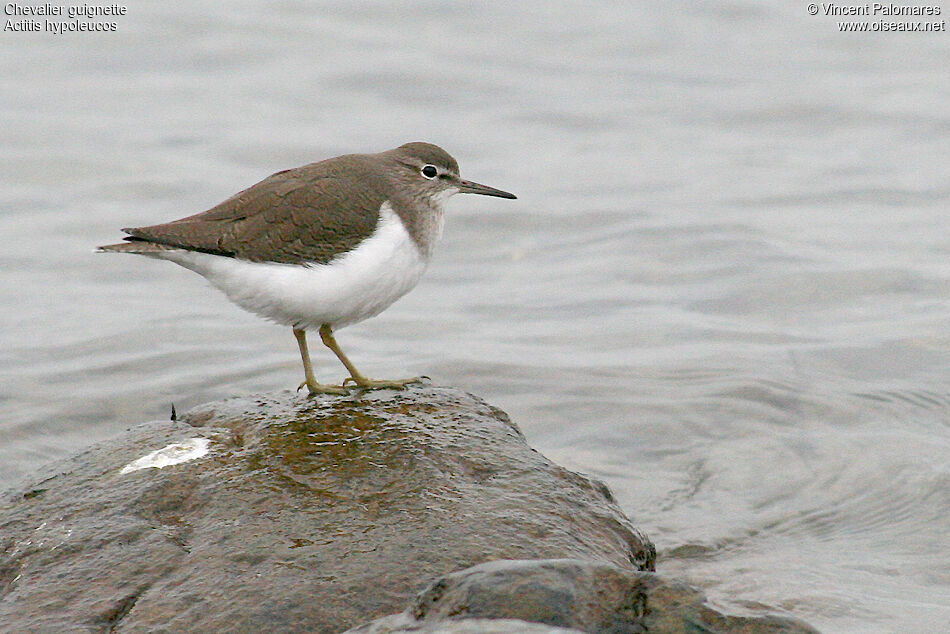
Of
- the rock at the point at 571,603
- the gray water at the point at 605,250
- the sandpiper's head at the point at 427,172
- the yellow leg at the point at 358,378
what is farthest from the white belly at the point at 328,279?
the rock at the point at 571,603

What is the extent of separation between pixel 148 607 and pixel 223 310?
22.7 feet

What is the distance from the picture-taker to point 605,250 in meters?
11.8

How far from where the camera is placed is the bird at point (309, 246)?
597cm

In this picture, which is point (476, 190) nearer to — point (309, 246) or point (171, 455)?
point (309, 246)

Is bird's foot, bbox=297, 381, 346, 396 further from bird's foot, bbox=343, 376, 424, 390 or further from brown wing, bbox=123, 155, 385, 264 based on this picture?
brown wing, bbox=123, 155, 385, 264

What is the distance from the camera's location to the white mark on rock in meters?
5.13

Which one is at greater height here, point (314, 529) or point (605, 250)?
point (605, 250)

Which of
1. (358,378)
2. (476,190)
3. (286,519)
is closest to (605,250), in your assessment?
(476,190)

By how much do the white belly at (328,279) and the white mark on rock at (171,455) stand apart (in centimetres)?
98

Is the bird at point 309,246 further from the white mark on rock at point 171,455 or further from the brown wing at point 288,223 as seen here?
the white mark on rock at point 171,455

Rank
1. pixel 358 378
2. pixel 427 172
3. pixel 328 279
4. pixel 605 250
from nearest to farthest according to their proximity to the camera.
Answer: pixel 328 279 → pixel 358 378 → pixel 427 172 → pixel 605 250

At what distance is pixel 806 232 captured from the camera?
38.9ft

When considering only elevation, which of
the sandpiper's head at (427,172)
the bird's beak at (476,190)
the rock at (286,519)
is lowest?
the rock at (286,519)

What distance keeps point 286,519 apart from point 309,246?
1822 mm
